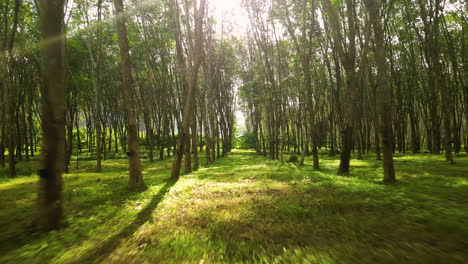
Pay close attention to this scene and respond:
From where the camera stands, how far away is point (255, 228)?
4.37 m

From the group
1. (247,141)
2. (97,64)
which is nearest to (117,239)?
(97,64)

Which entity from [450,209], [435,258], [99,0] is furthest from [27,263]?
[99,0]

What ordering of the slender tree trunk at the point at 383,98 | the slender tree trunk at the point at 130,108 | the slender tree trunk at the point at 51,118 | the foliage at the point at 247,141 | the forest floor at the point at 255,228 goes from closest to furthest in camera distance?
the forest floor at the point at 255,228, the slender tree trunk at the point at 51,118, the slender tree trunk at the point at 383,98, the slender tree trunk at the point at 130,108, the foliage at the point at 247,141

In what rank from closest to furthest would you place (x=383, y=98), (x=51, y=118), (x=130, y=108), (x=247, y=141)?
(x=51, y=118) < (x=383, y=98) < (x=130, y=108) < (x=247, y=141)

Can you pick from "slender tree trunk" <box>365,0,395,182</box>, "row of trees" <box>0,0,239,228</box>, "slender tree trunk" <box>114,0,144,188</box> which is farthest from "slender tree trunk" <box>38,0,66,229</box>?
"slender tree trunk" <box>365,0,395,182</box>

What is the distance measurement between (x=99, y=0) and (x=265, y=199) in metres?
17.1

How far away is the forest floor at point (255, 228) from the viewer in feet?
10.9

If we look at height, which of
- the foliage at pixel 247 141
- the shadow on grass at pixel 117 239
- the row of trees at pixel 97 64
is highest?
the row of trees at pixel 97 64

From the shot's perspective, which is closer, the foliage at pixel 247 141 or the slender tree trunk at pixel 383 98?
the slender tree trunk at pixel 383 98

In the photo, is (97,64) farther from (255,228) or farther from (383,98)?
(383,98)

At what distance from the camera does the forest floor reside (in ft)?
10.9

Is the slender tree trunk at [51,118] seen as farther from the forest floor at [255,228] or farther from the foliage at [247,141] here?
the foliage at [247,141]

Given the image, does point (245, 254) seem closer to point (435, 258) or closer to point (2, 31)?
point (435, 258)

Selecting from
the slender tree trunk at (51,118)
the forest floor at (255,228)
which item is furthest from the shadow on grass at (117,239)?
the slender tree trunk at (51,118)
